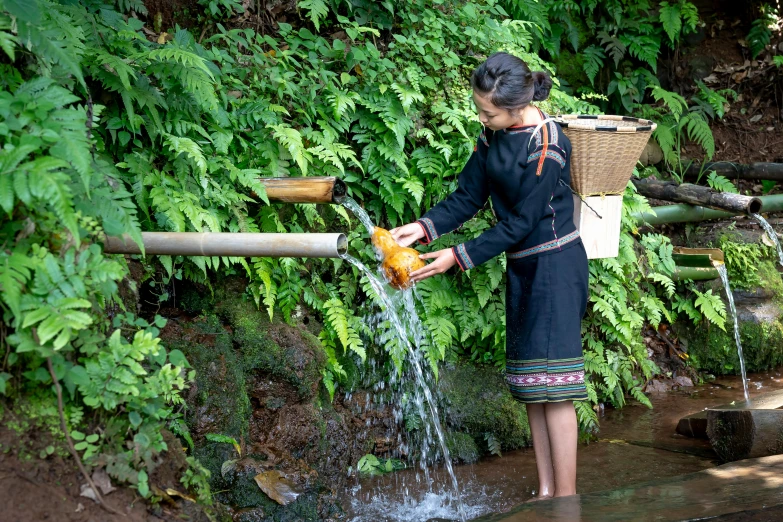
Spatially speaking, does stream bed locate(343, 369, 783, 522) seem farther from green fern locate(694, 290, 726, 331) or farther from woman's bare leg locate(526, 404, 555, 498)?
green fern locate(694, 290, 726, 331)

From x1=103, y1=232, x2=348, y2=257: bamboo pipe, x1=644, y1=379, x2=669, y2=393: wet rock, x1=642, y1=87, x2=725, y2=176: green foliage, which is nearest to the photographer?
x1=103, y1=232, x2=348, y2=257: bamboo pipe

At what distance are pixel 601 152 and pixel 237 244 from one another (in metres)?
2.16

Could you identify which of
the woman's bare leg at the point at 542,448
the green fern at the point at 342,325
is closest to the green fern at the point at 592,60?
the green fern at the point at 342,325

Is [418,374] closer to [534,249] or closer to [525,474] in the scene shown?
[525,474]

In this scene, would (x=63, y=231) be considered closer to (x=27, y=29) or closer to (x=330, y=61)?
(x=27, y=29)

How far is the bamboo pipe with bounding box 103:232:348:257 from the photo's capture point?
3.28 metres

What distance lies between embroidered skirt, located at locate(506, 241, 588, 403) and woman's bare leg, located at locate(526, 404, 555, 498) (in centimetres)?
20

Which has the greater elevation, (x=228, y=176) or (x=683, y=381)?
(x=228, y=176)

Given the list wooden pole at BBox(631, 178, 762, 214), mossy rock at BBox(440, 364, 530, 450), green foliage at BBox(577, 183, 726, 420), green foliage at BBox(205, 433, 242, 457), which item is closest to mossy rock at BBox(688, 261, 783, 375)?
green foliage at BBox(577, 183, 726, 420)

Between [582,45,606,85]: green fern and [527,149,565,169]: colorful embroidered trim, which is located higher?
[582,45,606,85]: green fern

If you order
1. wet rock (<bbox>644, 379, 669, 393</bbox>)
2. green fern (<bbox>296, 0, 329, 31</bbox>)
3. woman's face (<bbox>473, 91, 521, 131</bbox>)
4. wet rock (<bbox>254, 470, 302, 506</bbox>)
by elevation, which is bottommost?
wet rock (<bbox>644, 379, 669, 393</bbox>)

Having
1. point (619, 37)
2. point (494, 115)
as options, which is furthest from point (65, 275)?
point (619, 37)

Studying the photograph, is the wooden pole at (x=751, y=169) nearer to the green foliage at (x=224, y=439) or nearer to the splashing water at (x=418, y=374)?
the splashing water at (x=418, y=374)

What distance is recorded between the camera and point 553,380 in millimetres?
4004
